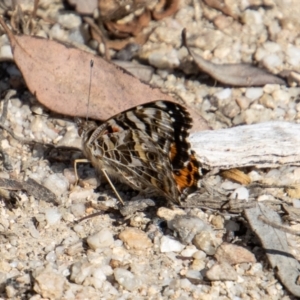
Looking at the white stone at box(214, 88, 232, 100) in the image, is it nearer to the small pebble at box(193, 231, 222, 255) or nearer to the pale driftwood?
the pale driftwood

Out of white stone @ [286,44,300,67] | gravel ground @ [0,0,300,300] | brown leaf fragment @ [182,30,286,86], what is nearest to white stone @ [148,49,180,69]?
gravel ground @ [0,0,300,300]

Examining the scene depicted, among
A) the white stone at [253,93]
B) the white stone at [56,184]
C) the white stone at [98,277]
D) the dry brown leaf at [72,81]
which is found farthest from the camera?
the white stone at [253,93]

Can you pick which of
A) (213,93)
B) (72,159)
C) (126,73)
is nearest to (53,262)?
(72,159)

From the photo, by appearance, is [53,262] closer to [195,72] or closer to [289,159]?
[289,159]

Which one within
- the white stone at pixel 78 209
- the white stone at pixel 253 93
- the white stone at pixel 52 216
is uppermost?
the white stone at pixel 253 93

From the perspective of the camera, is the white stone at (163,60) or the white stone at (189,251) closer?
the white stone at (189,251)

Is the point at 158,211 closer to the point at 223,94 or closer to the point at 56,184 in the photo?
the point at 56,184

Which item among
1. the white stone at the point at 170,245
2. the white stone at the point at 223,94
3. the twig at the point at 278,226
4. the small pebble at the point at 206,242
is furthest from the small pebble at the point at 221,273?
the white stone at the point at 223,94

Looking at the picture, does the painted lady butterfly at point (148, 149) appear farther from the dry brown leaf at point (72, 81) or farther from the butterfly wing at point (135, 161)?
the dry brown leaf at point (72, 81)
